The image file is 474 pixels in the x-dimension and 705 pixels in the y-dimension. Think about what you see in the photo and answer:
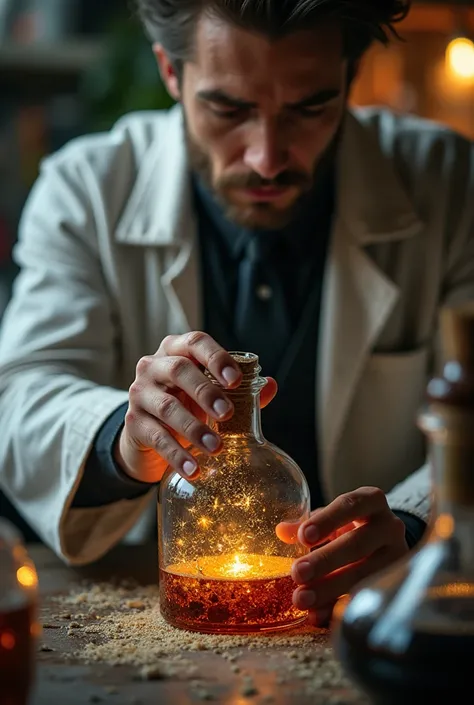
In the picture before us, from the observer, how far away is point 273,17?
57.8 inches

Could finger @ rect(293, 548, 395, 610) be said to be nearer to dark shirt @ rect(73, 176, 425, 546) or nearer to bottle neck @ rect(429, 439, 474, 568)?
bottle neck @ rect(429, 439, 474, 568)

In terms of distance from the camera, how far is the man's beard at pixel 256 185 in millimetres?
1634

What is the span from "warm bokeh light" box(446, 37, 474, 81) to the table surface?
134 cm

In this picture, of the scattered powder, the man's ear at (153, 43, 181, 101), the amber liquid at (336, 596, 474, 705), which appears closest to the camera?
the amber liquid at (336, 596, 474, 705)

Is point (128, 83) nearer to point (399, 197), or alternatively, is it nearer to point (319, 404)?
point (399, 197)

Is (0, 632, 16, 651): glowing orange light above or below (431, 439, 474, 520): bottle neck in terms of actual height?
below

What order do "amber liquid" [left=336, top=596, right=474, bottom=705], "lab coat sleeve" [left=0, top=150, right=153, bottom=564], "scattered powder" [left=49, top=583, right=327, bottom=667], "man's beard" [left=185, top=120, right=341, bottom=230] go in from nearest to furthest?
"amber liquid" [left=336, top=596, right=474, bottom=705] → "scattered powder" [left=49, top=583, right=327, bottom=667] → "lab coat sleeve" [left=0, top=150, right=153, bottom=564] → "man's beard" [left=185, top=120, right=341, bottom=230]

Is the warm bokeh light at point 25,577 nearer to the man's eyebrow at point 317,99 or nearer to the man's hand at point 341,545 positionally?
the man's hand at point 341,545

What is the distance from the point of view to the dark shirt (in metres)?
1.87

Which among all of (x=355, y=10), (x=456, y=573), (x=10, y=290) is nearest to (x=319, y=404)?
(x=355, y=10)

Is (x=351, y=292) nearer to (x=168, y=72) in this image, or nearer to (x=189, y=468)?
(x=168, y=72)

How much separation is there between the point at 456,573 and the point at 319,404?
1081 mm

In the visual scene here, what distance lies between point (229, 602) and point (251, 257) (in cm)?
91

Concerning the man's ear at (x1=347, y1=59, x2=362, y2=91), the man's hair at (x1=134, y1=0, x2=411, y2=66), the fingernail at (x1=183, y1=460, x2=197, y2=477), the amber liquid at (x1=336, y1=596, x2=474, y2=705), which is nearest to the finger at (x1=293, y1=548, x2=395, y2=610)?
the fingernail at (x1=183, y1=460, x2=197, y2=477)
